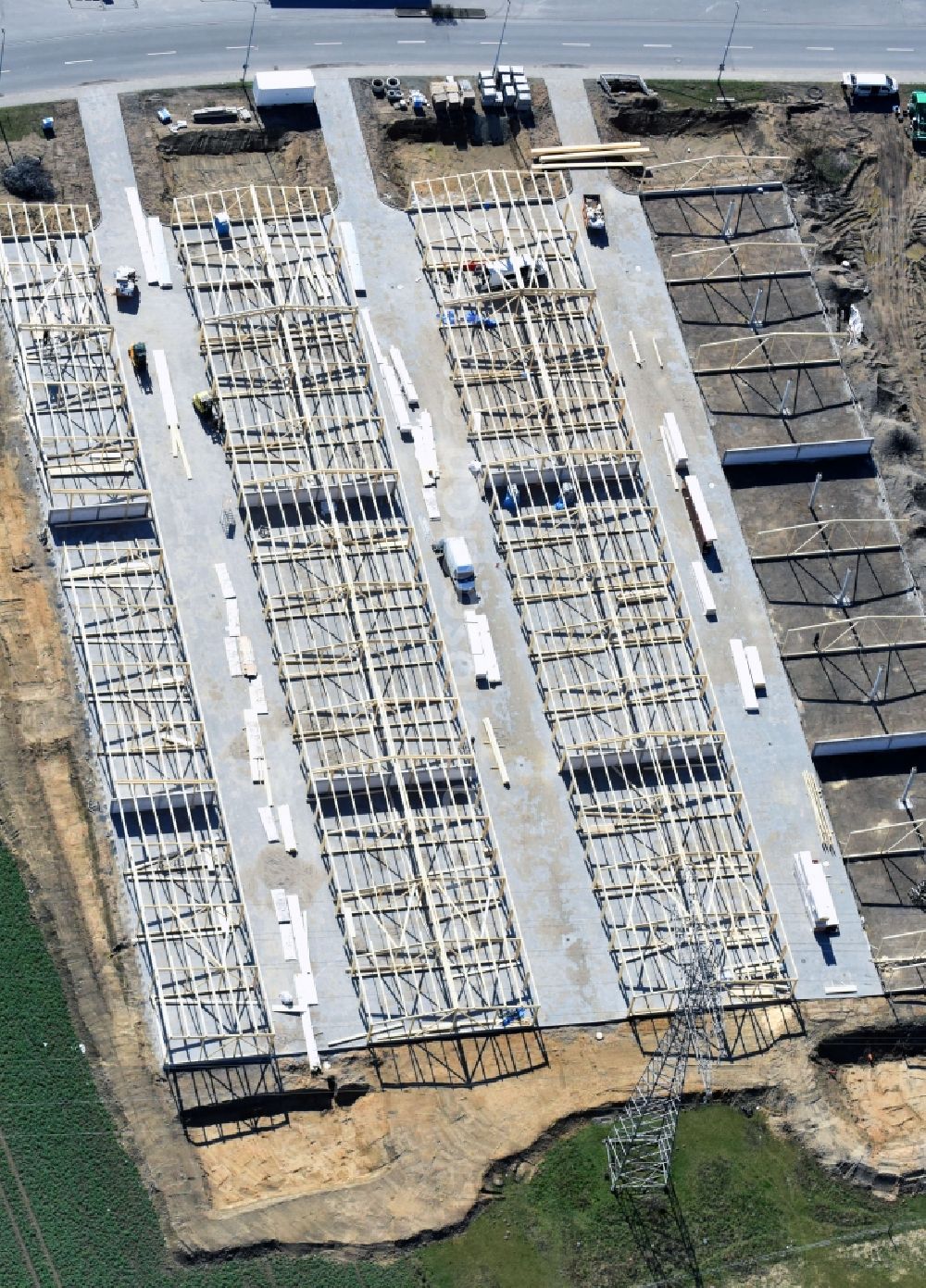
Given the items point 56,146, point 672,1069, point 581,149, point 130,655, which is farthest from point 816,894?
point 56,146

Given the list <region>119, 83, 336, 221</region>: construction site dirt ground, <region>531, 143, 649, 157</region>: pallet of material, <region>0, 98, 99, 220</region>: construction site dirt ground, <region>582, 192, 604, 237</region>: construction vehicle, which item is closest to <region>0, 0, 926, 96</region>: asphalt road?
<region>0, 98, 99, 220</region>: construction site dirt ground

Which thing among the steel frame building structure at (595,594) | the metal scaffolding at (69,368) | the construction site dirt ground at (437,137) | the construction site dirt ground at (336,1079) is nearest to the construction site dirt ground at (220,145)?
the construction site dirt ground at (437,137)

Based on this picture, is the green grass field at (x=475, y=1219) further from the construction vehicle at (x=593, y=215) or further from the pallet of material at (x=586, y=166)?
the pallet of material at (x=586, y=166)

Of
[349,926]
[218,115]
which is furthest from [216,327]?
[349,926]

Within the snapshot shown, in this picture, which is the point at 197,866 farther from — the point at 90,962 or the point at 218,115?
the point at 218,115

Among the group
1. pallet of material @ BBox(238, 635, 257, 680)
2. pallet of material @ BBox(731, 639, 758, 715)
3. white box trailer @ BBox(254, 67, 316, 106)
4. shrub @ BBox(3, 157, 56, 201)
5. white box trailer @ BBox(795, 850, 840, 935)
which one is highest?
white box trailer @ BBox(254, 67, 316, 106)

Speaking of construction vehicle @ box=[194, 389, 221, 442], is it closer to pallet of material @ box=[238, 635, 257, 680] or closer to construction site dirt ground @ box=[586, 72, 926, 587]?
pallet of material @ box=[238, 635, 257, 680]
